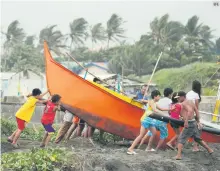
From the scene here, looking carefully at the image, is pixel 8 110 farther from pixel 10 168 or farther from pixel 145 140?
pixel 10 168

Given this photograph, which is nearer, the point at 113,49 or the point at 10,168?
the point at 10,168

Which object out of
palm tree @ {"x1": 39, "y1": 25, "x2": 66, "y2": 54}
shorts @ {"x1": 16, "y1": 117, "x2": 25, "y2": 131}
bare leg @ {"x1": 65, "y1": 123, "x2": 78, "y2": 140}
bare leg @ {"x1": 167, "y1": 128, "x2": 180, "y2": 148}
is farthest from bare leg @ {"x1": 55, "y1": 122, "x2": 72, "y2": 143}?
palm tree @ {"x1": 39, "y1": 25, "x2": 66, "y2": 54}

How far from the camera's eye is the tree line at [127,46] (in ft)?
136

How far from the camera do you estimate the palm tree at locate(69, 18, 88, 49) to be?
191 ft

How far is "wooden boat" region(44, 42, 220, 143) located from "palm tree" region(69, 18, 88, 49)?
1894 inches

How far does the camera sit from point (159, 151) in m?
9.82

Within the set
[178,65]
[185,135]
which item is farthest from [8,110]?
[178,65]

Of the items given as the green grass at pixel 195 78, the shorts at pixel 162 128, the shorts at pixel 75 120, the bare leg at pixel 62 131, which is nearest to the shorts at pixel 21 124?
the bare leg at pixel 62 131

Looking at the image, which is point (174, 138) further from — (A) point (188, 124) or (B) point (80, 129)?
(B) point (80, 129)

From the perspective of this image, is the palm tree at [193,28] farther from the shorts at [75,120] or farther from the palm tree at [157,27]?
the shorts at [75,120]

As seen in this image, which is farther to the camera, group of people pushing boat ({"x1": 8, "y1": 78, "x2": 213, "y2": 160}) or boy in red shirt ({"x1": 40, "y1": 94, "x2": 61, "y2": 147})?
boy in red shirt ({"x1": 40, "y1": 94, "x2": 61, "y2": 147})

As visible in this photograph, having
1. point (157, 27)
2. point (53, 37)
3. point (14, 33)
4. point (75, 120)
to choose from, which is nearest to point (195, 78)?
point (75, 120)

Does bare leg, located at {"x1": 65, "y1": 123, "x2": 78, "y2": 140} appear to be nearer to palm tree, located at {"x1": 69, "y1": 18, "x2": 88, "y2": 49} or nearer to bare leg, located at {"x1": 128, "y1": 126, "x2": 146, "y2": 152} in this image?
bare leg, located at {"x1": 128, "y1": 126, "x2": 146, "y2": 152}

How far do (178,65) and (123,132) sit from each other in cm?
3031
